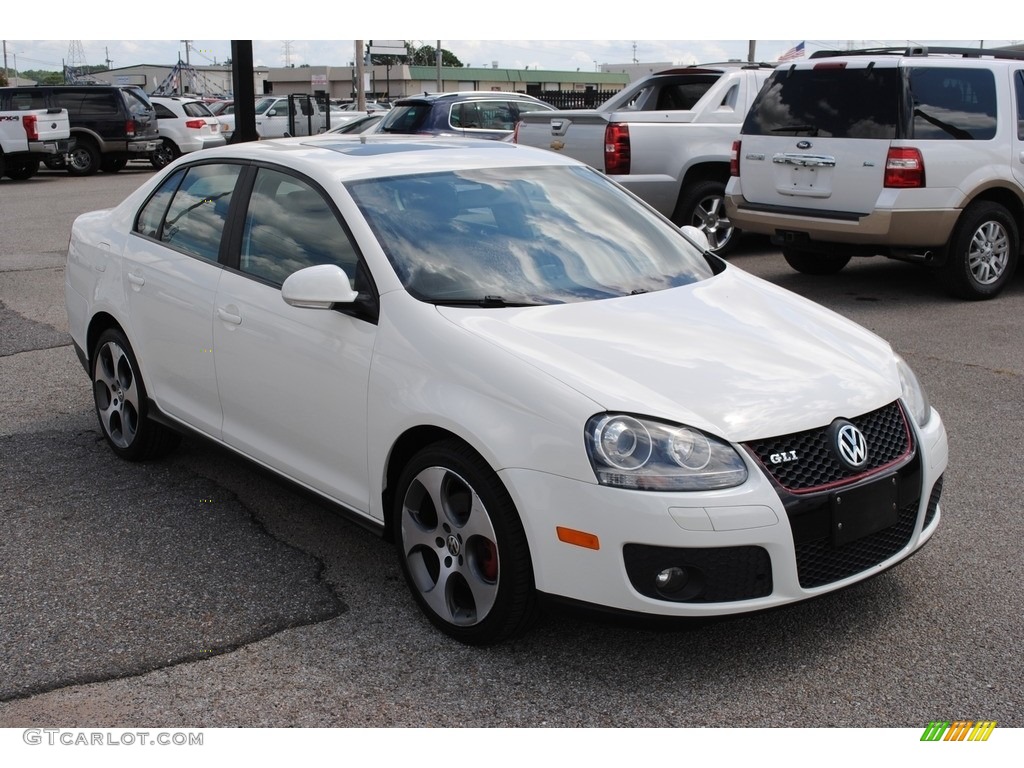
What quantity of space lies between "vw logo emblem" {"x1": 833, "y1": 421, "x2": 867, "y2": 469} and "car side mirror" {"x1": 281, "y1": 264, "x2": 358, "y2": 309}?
67.1 inches

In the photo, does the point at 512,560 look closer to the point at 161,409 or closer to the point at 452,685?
the point at 452,685

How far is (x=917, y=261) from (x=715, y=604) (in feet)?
22.8

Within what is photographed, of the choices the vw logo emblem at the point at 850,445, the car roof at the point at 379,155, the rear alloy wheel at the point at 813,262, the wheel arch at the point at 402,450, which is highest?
the car roof at the point at 379,155

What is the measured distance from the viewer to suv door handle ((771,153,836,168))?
918 centimetres

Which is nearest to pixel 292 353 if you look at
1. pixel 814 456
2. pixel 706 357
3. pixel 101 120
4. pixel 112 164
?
pixel 706 357

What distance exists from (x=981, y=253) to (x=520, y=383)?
7.27 metres

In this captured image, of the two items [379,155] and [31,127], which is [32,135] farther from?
[379,155]

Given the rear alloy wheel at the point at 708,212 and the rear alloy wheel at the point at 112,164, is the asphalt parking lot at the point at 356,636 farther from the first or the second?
the rear alloy wheel at the point at 112,164

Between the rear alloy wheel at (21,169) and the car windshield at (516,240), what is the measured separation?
21707 mm

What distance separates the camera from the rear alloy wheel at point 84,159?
24.7 m

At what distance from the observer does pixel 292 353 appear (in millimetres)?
4250

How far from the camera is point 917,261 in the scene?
9.51m

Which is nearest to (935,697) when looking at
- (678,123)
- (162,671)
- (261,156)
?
(162,671)
